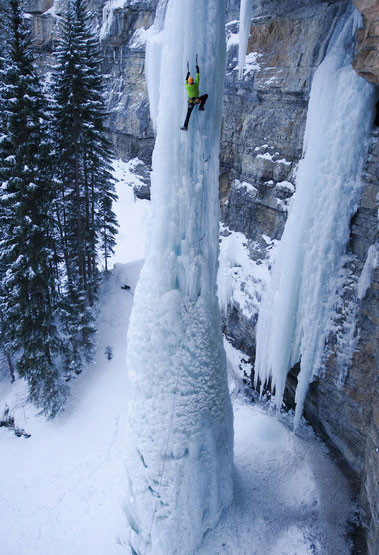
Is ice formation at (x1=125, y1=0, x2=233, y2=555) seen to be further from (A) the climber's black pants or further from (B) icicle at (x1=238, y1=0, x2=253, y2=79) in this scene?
(B) icicle at (x1=238, y1=0, x2=253, y2=79)

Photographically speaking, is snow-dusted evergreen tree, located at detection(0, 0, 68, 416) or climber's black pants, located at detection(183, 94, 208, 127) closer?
climber's black pants, located at detection(183, 94, 208, 127)

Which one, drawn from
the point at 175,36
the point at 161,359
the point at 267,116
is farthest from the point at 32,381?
the point at 267,116

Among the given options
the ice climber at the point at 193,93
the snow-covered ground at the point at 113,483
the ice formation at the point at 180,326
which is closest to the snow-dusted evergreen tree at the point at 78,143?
the snow-covered ground at the point at 113,483

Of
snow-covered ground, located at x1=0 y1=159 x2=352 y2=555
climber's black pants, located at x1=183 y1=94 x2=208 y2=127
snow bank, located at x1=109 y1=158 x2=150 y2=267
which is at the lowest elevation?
snow-covered ground, located at x1=0 y1=159 x2=352 y2=555

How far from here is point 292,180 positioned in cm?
1138

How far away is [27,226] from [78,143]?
14.1 feet

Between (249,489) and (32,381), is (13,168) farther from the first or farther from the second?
(249,489)

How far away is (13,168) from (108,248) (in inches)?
286

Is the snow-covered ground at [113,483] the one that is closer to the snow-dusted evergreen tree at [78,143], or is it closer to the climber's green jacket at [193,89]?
the snow-dusted evergreen tree at [78,143]

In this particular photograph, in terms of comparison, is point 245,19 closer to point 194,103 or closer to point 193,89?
point 193,89

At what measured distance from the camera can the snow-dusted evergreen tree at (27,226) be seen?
9.77 meters

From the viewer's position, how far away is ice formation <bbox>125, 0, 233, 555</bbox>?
573 centimetres

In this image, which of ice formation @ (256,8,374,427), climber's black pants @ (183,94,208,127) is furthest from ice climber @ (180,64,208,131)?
ice formation @ (256,8,374,427)

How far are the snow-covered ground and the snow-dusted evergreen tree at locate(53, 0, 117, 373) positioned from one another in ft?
7.15
